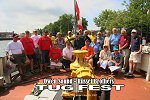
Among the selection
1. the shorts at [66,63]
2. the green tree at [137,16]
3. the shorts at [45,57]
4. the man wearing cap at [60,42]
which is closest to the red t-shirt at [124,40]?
the shorts at [66,63]

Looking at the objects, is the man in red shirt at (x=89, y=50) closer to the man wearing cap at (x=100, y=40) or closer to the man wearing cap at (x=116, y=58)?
the man wearing cap at (x=116, y=58)

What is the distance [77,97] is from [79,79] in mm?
534

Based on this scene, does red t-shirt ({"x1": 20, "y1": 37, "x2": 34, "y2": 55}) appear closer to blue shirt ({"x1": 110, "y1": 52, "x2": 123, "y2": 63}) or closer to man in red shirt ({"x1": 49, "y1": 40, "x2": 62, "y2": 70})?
man in red shirt ({"x1": 49, "y1": 40, "x2": 62, "y2": 70})

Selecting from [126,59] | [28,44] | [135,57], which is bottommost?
[126,59]

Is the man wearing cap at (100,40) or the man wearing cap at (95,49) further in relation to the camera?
the man wearing cap at (100,40)

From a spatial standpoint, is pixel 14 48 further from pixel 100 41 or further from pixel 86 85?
pixel 86 85

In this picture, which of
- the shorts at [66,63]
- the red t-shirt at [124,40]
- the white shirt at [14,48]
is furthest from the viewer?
the shorts at [66,63]

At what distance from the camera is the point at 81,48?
407 inches

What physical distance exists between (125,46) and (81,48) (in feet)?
5.78

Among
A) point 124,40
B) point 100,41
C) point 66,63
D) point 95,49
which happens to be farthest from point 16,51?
point 124,40

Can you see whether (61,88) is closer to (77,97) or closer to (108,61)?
(77,97)

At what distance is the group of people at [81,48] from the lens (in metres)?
9.58

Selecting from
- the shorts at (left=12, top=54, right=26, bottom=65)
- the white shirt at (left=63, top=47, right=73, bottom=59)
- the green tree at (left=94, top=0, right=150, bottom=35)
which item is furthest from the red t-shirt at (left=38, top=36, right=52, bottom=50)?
the green tree at (left=94, top=0, right=150, bottom=35)

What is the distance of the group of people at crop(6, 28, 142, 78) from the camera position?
9579mm
